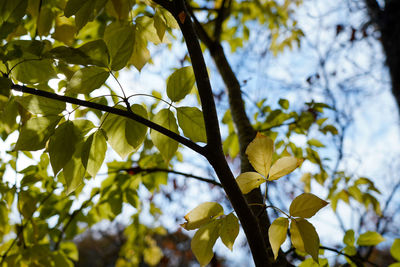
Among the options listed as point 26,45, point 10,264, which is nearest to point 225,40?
point 26,45

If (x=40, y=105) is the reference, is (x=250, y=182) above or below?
below

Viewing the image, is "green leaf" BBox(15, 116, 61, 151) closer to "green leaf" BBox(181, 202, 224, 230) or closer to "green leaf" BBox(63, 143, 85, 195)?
"green leaf" BBox(63, 143, 85, 195)

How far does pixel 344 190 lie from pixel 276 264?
83 cm

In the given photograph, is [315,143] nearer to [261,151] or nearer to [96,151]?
[261,151]

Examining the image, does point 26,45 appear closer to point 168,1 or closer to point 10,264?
point 168,1

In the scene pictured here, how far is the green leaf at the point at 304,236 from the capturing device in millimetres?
445

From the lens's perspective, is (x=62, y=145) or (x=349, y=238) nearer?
(x=62, y=145)

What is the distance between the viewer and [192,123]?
0.55 m

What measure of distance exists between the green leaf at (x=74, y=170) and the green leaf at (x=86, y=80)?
12 centimetres

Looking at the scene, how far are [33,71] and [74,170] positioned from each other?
20 centimetres

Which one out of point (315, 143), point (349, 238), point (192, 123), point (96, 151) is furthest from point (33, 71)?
point (315, 143)

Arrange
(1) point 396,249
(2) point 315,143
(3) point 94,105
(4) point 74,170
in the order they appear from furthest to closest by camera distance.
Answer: (2) point 315,143, (1) point 396,249, (4) point 74,170, (3) point 94,105

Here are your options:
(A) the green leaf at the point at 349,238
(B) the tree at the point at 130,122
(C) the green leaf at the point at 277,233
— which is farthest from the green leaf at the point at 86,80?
(A) the green leaf at the point at 349,238

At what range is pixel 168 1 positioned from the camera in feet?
1.65
